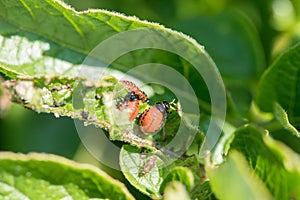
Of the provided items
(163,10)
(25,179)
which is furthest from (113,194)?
(163,10)

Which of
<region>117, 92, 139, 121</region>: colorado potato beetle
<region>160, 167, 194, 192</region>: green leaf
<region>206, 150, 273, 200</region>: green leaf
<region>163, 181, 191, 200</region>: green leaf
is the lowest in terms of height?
<region>160, 167, 194, 192</region>: green leaf

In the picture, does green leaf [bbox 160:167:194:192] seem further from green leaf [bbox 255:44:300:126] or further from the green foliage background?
→ the green foliage background

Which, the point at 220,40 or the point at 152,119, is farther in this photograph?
the point at 220,40

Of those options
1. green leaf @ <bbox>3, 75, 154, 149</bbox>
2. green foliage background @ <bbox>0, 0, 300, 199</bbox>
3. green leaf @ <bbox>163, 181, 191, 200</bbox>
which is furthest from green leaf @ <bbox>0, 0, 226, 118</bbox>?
green foliage background @ <bbox>0, 0, 300, 199</bbox>

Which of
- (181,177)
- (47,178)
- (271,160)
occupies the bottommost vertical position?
(47,178)

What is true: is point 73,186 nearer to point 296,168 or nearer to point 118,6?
point 296,168

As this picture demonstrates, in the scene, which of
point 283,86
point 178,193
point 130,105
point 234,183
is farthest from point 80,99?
point 283,86

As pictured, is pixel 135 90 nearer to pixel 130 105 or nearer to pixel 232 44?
pixel 130 105
